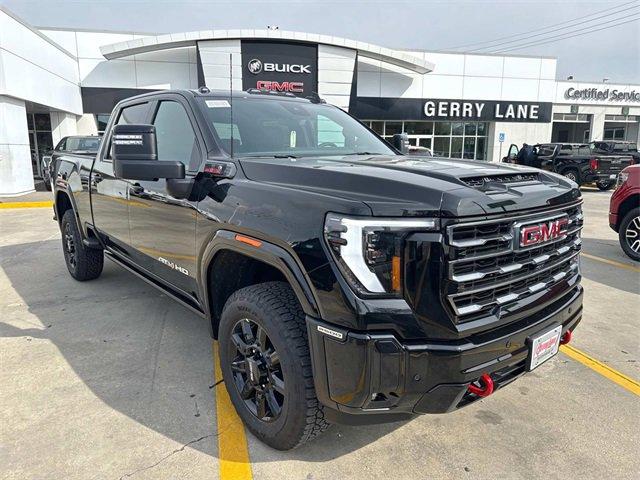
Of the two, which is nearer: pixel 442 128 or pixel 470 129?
pixel 442 128

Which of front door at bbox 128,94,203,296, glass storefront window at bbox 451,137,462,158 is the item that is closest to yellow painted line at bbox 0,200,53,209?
front door at bbox 128,94,203,296

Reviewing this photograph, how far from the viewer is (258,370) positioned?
251cm

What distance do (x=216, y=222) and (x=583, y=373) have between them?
2.88m

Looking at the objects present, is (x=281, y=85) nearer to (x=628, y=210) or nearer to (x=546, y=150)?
(x=546, y=150)

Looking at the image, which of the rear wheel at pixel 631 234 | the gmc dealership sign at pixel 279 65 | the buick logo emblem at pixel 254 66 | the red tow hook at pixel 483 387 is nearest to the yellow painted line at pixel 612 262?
the rear wheel at pixel 631 234

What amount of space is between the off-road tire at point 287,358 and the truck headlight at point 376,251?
0.47 metres

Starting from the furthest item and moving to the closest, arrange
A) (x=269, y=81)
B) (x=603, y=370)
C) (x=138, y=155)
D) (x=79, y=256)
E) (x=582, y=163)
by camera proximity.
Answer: (x=269, y=81), (x=582, y=163), (x=79, y=256), (x=603, y=370), (x=138, y=155)

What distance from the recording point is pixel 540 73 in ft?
83.1

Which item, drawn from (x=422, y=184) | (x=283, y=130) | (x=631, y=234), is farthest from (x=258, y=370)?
(x=631, y=234)

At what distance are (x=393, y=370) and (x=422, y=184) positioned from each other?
2.68 feet

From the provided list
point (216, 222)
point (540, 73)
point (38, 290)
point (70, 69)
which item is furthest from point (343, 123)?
point (540, 73)

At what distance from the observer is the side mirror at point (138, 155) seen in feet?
9.00

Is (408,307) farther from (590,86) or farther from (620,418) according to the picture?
(590,86)

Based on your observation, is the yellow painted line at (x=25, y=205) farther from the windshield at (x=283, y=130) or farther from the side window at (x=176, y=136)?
the windshield at (x=283, y=130)
